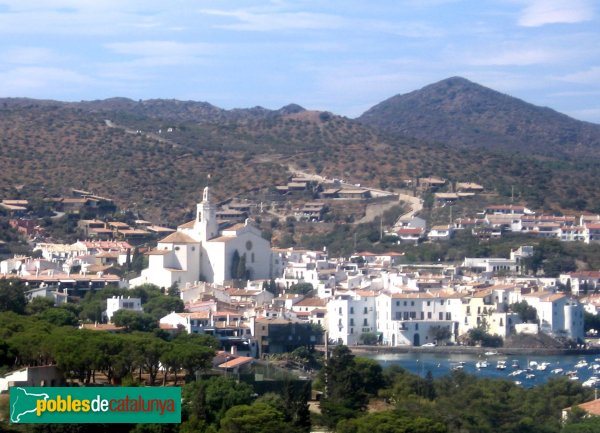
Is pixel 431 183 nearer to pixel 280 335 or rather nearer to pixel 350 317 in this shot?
pixel 350 317

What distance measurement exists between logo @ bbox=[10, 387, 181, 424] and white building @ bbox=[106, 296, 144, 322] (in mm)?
27032

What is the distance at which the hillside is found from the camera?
87.6 metres

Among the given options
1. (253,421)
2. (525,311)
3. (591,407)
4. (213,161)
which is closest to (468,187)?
(213,161)

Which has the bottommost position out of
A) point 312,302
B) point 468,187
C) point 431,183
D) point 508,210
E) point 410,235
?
point 312,302

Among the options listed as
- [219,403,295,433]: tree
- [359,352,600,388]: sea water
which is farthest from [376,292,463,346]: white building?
[219,403,295,433]: tree

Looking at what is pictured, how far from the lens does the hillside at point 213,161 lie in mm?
87625

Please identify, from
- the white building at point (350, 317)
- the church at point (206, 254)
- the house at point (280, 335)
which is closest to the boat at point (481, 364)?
the house at point (280, 335)

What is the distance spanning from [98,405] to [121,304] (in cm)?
2978

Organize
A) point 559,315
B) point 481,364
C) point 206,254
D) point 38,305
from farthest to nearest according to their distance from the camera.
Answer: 1. point 206,254
2. point 559,315
3. point 481,364
4. point 38,305

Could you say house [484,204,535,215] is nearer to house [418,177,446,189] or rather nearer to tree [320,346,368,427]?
house [418,177,446,189]

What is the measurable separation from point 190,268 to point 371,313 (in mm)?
7376

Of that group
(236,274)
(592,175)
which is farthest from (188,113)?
(236,274)

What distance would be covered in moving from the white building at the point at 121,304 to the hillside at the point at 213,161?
30266 millimetres

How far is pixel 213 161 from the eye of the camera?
9450cm
